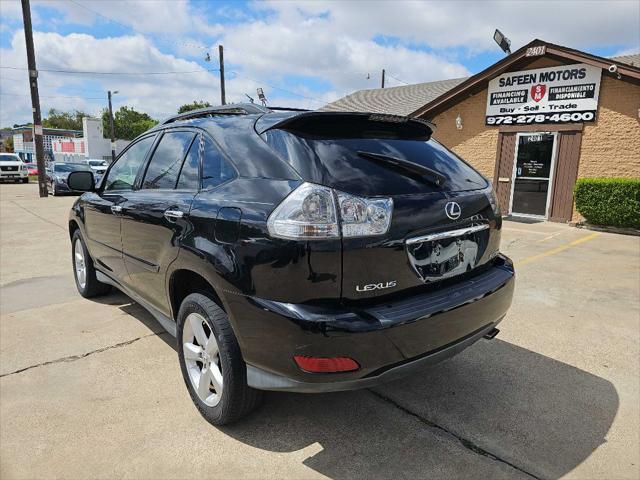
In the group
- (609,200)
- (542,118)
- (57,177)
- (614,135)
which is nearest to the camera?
(609,200)

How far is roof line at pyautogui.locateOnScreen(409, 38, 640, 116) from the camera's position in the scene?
9859 mm

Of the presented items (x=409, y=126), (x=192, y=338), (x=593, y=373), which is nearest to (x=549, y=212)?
(x=593, y=373)

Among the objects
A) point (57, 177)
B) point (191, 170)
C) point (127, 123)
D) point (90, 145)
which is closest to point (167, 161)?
point (191, 170)

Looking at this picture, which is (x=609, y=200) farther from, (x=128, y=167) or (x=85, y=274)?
(x=85, y=274)

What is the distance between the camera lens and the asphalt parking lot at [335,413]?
7.48 feet

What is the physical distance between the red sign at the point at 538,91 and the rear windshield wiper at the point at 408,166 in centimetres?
1077

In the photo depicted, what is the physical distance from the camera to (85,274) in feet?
15.4

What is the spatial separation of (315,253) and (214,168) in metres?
0.97

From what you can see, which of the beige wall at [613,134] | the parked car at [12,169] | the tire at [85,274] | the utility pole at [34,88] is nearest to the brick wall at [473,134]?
the beige wall at [613,134]

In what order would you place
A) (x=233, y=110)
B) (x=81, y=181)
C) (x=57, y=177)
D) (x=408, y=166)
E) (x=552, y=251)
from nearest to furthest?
(x=408, y=166) < (x=233, y=110) < (x=81, y=181) < (x=552, y=251) < (x=57, y=177)

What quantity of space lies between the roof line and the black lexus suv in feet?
30.9

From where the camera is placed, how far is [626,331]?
13.2 ft

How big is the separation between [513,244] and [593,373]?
5245 mm

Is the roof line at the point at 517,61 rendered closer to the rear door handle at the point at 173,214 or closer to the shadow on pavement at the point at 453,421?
the shadow on pavement at the point at 453,421
